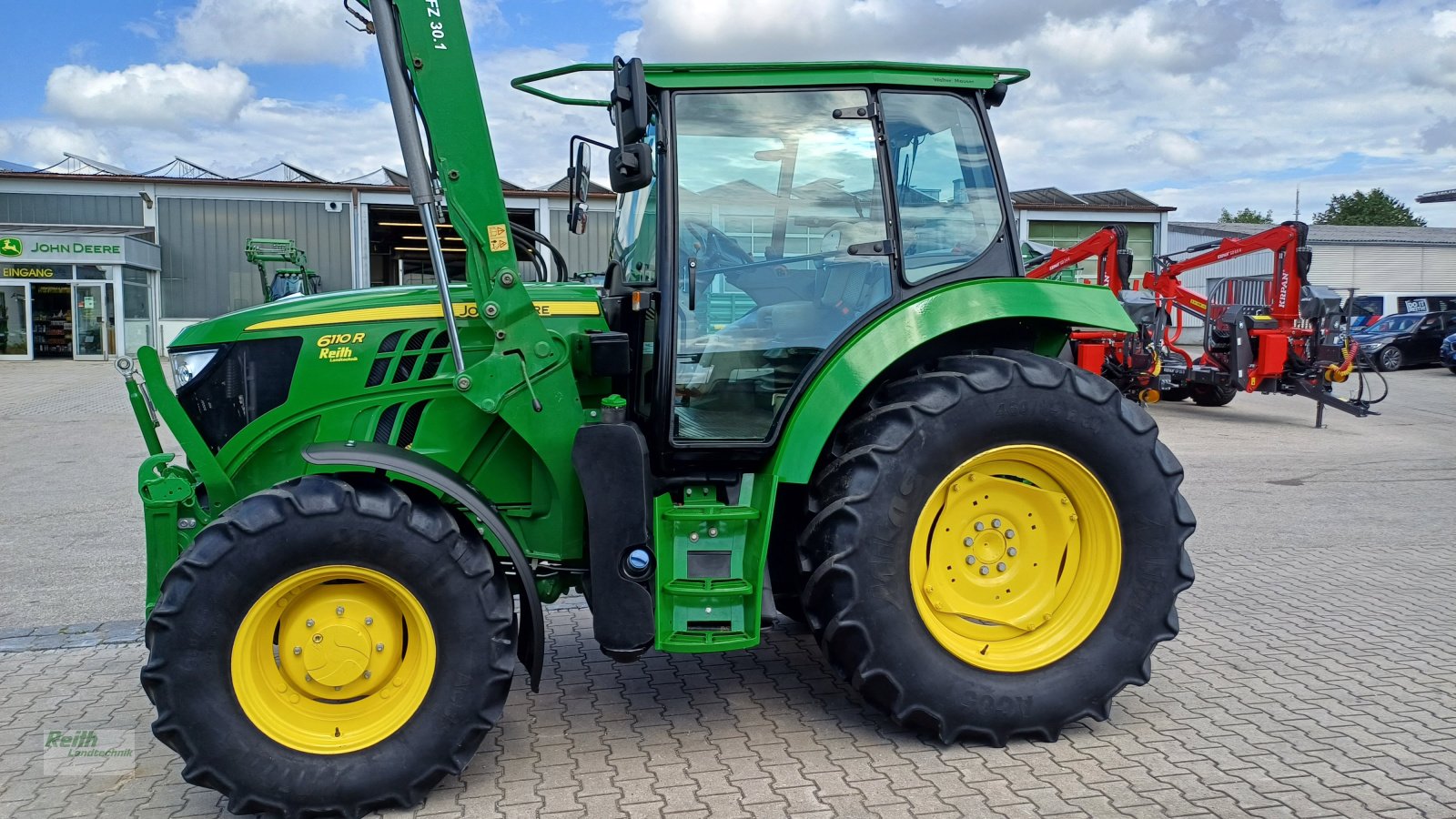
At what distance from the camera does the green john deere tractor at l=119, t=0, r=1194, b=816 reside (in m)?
3.71

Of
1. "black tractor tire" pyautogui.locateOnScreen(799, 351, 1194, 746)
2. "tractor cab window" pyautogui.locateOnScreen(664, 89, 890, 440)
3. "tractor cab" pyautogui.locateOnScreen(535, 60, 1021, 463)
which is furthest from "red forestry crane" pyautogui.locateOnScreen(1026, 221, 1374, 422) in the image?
"tractor cab window" pyautogui.locateOnScreen(664, 89, 890, 440)

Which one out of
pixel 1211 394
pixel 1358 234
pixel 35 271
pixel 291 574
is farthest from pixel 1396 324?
pixel 35 271

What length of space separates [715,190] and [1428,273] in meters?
49.0

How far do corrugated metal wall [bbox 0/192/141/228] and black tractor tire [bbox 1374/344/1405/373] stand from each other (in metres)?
32.6

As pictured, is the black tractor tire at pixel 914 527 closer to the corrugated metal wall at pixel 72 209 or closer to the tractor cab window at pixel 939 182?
the tractor cab window at pixel 939 182

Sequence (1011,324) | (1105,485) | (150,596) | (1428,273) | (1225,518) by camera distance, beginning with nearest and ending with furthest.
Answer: (150,596)
(1105,485)
(1011,324)
(1225,518)
(1428,273)

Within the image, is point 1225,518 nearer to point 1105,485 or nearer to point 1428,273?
point 1105,485

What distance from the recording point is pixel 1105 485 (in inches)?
164

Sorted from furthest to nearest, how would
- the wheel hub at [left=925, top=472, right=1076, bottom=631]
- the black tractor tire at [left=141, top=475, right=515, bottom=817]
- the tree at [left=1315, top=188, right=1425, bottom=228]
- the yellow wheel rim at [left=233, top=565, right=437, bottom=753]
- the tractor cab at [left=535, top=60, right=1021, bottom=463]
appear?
the tree at [left=1315, top=188, right=1425, bottom=228] < the wheel hub at [left=925, top=472, right=1076, bottom=631] < the tractor cab at [left=535, top=60, right=1021, bottom=463] < the yellow wheel rim at [left=233, top=565, right=437, bottom=753] < the black tractor tire at [left=141, top=475, right=515, bottom=817]

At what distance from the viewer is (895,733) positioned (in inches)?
166

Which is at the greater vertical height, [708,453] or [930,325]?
[930,325]

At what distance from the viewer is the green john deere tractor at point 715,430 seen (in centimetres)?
371

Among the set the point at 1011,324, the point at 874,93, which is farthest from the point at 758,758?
the point at 874,93

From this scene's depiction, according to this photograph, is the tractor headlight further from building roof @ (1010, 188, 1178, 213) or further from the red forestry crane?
building roof @ (1010, 188, 1178, 213)
